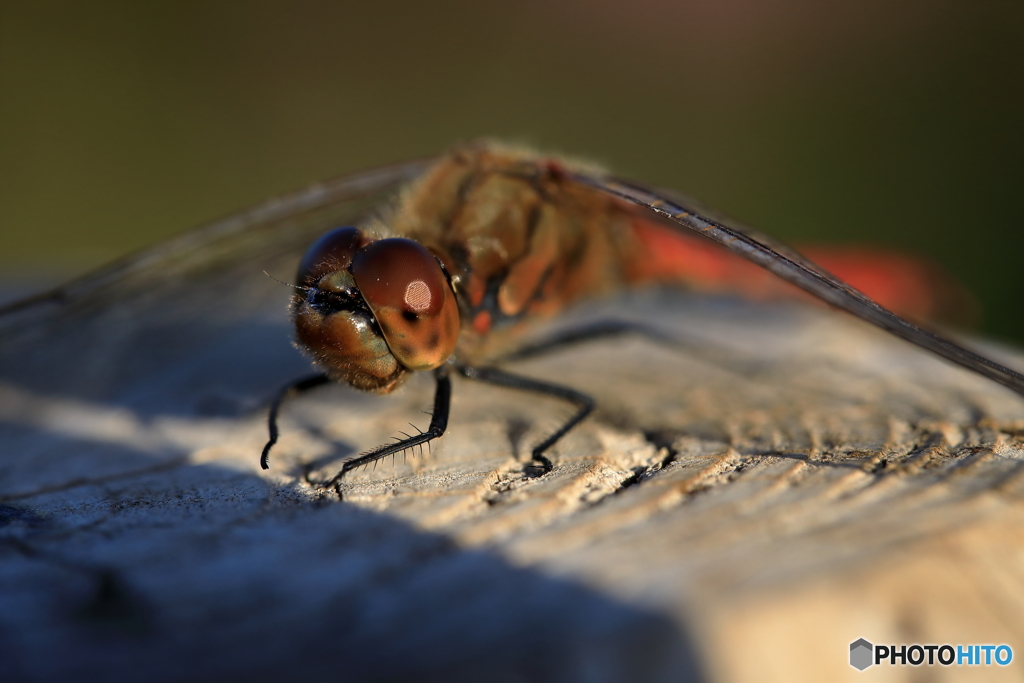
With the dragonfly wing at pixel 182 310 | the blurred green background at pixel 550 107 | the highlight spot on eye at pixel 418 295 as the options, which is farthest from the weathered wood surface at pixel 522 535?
the blurred green background at pixel 550 107

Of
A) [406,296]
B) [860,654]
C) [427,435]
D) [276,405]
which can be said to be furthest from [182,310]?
[860,654]

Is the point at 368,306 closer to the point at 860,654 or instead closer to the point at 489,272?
the point at 489,272

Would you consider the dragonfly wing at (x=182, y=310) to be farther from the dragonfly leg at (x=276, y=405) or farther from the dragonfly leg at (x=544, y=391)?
the dragonfly leg at (x=544, y=391)

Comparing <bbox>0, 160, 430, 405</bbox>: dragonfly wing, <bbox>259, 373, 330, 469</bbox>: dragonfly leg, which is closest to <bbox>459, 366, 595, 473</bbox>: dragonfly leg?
<bbox>259, 373, 330, 469</bbox>: dragonfly leg

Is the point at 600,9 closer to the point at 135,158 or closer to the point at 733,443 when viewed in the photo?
the point at 135,158

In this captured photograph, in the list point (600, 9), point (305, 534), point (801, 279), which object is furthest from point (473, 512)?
point (600, 9)

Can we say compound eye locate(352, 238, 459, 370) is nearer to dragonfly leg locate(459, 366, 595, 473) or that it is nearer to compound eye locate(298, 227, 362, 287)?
compound eye locate(298, 227, 362, 287)
